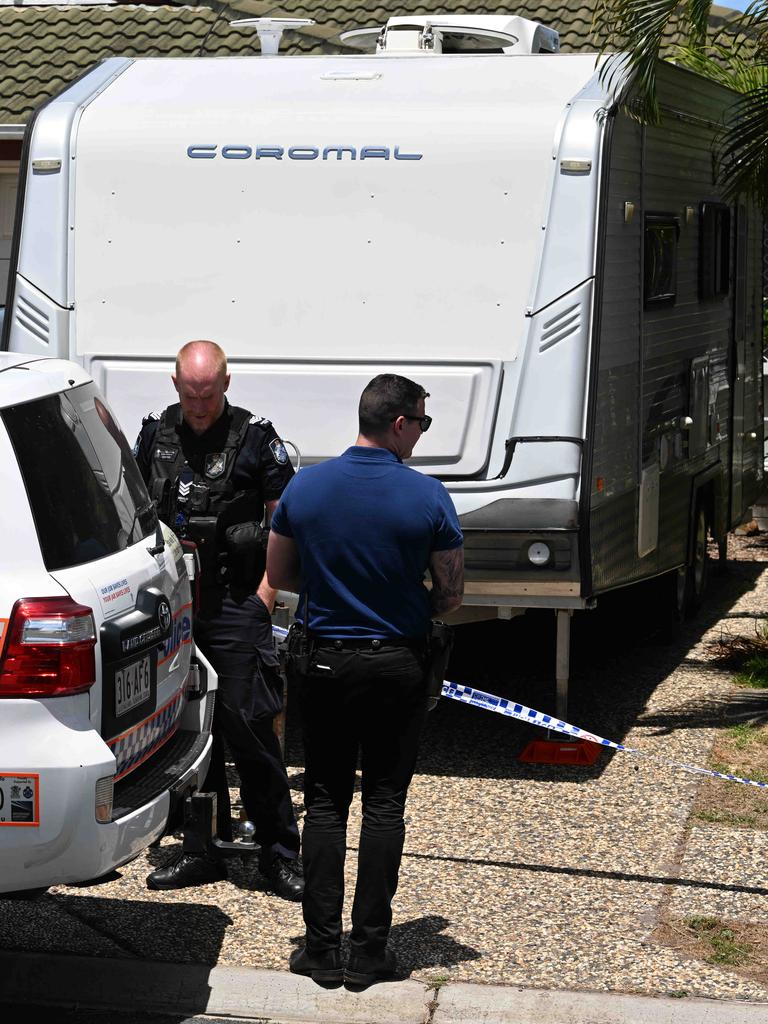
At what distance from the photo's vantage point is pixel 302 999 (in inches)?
196

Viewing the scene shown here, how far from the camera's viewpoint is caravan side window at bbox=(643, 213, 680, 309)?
830 centimetres

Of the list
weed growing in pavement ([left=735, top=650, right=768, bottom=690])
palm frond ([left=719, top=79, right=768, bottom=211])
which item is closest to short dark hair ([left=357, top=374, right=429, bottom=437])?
weed growing in pavement ([left=735, top=650, right=768, bottom=690])

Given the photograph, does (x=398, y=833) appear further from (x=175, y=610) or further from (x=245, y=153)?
(x=245, y=153)

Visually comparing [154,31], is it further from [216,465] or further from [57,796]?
[57,796]

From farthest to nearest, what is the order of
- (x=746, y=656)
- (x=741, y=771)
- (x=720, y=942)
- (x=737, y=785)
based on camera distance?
1. (x=746, y=656)
2. (x=741, y=771)
3. (x=737, y=785)
4. (x=720, y=942)

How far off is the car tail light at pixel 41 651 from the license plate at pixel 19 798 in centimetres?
21

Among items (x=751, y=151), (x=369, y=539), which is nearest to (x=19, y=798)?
(x=369, y=539)

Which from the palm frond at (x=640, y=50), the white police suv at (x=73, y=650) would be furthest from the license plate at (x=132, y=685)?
the palm frond at (x=640, y=50)

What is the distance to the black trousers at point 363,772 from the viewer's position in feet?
16.3

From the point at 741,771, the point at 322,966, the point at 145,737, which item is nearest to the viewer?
the point at 145,737

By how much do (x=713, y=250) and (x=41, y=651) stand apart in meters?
6.68

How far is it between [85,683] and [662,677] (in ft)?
18.7

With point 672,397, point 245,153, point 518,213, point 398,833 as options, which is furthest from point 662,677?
point 398,833

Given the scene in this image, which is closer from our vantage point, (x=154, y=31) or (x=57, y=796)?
(x=57, y=796)
